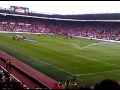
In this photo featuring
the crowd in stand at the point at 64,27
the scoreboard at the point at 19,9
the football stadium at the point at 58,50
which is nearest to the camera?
the football stadium at the point at 58,50

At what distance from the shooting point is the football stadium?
1855 cm

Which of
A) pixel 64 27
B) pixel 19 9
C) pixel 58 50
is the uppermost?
pixel 19 9

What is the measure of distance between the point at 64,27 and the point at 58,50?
56813 mm

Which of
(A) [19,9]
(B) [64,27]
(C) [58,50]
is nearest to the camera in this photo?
(C) [58,50]

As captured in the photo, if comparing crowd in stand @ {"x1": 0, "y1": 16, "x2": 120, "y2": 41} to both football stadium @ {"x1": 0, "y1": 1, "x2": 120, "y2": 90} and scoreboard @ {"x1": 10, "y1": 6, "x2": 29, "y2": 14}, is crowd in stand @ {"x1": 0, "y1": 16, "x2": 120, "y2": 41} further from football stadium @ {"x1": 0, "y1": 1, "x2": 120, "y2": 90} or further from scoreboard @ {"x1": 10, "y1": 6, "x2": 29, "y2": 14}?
scoreboard @ {"x1": 10, "y1": 6, "x2": 29, "y2": 14}

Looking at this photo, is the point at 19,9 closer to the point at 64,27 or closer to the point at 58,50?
the point at 64,27

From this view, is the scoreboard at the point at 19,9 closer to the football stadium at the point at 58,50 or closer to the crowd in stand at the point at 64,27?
the football stadium at the point at 58,50

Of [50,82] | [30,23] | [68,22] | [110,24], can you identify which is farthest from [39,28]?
[50,82]

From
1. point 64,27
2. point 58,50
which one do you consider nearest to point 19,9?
point 64,27

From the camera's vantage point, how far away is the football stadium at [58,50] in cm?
1855

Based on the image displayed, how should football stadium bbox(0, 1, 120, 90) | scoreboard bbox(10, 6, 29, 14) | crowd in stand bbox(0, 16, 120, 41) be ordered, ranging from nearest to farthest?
football stadium bbox(0, 1, 120, 90)
crowd in stand bbox(0, 16, 120, 41)
scoreboard bbox(10, 6, 29, 14)

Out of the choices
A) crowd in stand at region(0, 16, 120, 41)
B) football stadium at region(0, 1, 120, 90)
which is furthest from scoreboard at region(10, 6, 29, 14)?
crowd in stand at region(0, 16, 120, 41)

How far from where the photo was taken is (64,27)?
306ft

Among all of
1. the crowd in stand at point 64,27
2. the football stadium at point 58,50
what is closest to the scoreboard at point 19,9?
the football stadium at point 58,50
